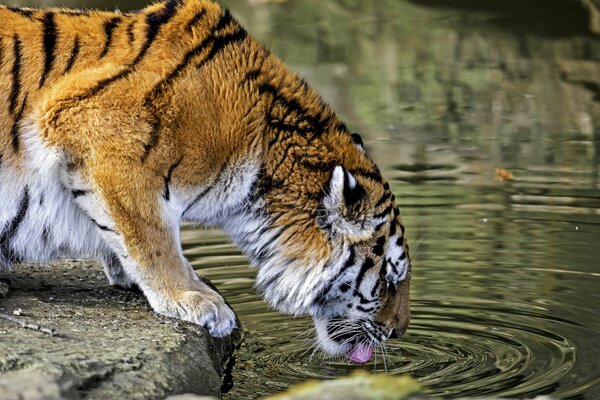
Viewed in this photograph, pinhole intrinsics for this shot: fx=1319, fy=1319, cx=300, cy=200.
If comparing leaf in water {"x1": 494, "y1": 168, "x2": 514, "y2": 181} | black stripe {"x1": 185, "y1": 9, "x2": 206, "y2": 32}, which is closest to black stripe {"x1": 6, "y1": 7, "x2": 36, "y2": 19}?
black stripe {"x1": 185, "y1": 9, "x2": 206, "y2": 32}

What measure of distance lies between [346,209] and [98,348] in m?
1.11

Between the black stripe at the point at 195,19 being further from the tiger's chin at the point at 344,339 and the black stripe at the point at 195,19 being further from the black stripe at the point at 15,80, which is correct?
the tiger's chin at the point at 344,339

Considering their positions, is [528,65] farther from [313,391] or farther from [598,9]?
[313,391]

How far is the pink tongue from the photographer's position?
5461 mm

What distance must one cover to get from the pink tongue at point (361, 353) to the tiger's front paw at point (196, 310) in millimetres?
576

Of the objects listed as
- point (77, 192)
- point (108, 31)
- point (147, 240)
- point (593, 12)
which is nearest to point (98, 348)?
point (147, 240)

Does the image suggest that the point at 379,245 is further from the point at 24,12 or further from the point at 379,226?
the point at 24,12

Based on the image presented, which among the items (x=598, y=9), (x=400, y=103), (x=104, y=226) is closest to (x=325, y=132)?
(x=104, y=226)

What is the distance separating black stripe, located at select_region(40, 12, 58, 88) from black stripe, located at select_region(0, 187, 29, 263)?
470 millimetres

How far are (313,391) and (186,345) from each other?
1275mm

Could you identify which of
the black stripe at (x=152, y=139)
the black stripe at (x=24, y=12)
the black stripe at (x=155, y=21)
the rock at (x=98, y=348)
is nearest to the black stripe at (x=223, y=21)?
the black stripe at (x=155, y=21)

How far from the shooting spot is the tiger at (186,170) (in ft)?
16.8

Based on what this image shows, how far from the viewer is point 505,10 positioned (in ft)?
43.2

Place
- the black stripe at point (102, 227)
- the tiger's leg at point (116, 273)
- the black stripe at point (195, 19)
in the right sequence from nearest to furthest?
1. the black stripe at point (102, 227)
2. the black stripe at point (195, 19)
3. the tiger's leg at point (116, 273)
